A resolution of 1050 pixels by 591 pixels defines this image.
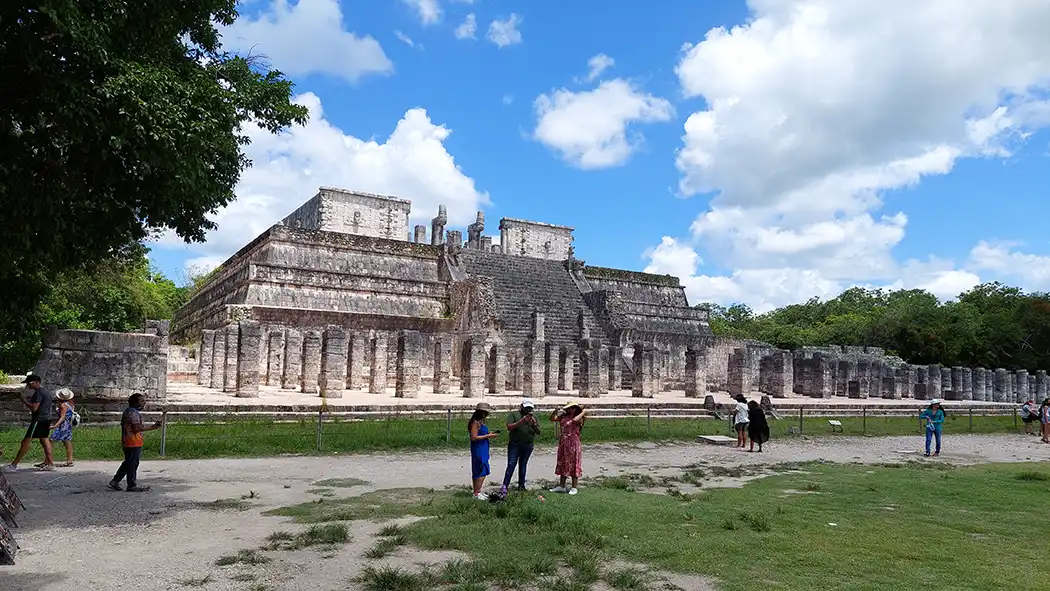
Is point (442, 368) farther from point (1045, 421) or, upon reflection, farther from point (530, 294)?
point (1045, 421)

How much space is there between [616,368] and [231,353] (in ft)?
48.7

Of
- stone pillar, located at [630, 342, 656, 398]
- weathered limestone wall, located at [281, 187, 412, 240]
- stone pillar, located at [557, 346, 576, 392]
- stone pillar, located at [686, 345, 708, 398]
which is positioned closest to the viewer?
stone pillar, located at [557, 346, 576, 392]

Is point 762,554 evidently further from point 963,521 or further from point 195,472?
point 195,472

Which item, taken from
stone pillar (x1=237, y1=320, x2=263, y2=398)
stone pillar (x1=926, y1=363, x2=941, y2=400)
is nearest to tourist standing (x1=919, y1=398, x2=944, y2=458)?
stone pillar (x1=237, y1=320, x2=263, y2=398)

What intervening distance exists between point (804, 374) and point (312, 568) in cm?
2964

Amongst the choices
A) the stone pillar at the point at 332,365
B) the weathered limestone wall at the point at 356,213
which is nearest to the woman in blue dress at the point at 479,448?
the stone pillar at the point at 332,365

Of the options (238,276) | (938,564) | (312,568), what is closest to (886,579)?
(938,564)

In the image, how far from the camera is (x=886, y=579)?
5242mm

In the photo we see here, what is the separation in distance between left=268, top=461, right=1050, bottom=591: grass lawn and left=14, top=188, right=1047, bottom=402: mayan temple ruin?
34.2 feet

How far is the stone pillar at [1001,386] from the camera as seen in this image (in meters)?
34.9

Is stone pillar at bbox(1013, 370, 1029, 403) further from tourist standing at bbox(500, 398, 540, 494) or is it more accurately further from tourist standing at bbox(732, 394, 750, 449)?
tourist standing at bbox(500, 398, 540, 494)

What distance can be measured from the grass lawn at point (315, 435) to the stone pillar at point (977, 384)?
20.3 meters

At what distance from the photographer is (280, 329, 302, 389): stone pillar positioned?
22.5 m

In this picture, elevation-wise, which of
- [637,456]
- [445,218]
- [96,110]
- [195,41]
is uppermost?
[445,218]
